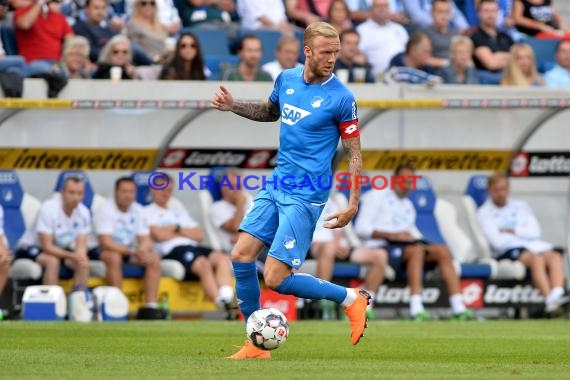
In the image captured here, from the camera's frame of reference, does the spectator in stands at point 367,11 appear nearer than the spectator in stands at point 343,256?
No

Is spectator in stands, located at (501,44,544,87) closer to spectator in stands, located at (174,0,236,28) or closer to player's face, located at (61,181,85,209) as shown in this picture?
spectator in stands, located at (174,0,236,28)

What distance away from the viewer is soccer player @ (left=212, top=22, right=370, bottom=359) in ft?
28.1

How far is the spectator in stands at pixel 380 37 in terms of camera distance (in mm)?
18000

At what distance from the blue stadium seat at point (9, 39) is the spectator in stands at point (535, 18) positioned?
750 cm

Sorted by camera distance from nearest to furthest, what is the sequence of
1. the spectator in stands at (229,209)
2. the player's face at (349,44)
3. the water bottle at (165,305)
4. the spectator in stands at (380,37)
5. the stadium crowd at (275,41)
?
the water bottle at (165,305), the spectator in stands at (229,209), the stadium crowd at (275,41), the player's face at (349,44), the spectator in stands at (380,37)

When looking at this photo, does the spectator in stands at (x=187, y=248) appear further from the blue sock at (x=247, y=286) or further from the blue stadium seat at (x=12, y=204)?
the blue sock at (x=247, y=286)

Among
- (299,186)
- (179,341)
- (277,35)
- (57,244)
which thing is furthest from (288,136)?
(277,35)

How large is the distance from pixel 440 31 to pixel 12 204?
6.50 m

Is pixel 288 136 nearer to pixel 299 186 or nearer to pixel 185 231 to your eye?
pixel 299 186

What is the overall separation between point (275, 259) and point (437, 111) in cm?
810

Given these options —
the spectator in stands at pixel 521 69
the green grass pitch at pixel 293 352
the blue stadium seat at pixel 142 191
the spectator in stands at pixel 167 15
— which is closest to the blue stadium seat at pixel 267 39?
the spectator in stands at pixel 167 15

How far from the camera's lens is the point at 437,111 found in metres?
16.4

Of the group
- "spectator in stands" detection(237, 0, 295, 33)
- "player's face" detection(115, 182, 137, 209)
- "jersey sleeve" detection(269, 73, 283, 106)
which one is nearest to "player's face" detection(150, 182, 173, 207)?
"player's face" detection(115, 182, 137, 209)

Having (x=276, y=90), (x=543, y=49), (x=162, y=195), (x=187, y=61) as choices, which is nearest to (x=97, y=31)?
(x=187, y=61)
